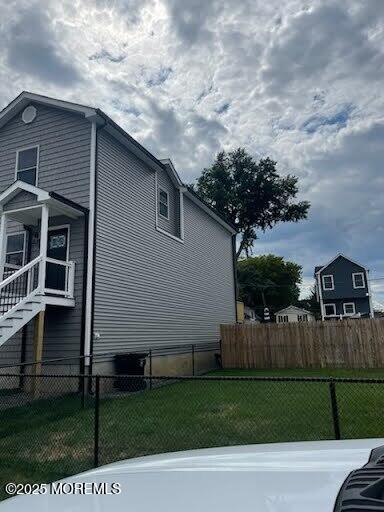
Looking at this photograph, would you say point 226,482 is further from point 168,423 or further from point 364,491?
point 168,423

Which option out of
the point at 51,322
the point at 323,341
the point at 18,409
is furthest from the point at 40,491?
the point at 323,341

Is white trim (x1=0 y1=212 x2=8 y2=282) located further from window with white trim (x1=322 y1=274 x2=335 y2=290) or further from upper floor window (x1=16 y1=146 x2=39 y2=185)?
window with white trim (x1=322 y1=274 x2=335 y2=290)

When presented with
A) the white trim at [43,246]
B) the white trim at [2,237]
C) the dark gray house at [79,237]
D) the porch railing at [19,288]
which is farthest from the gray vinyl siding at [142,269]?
the white trim at [2,237]

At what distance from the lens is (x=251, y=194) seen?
102ft

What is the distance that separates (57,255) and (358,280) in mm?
33220

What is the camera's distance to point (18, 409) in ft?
23.9

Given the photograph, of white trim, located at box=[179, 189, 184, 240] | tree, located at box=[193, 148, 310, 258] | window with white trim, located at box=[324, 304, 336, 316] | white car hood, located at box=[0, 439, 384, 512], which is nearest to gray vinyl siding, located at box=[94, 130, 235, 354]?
white trim, located at box=[179, 189, 184, 240]

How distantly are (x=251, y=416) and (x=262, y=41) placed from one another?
32.2ft

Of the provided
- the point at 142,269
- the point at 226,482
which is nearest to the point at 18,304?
the point at 142,269

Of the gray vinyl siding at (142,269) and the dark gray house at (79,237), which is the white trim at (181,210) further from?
the dark gray house at (79,237)

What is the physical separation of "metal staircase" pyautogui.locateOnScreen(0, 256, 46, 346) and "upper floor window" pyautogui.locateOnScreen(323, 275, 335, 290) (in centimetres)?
3297

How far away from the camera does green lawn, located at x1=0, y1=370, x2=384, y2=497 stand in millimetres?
5008

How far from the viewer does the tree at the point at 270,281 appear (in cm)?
4791

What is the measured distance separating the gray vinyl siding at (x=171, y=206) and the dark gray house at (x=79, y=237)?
13 cm
